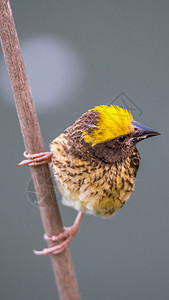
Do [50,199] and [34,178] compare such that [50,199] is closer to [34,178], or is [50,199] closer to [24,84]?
[34,178]

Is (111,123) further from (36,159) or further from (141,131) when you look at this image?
(36,159)

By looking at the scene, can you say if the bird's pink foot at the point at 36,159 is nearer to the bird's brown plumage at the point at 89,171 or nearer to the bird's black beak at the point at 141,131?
the bird's brown plumage at the point at 89,171

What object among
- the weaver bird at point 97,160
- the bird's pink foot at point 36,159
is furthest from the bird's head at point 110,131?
the bird's pink foot at point 36,159

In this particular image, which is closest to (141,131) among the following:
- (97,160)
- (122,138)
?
(122,138)

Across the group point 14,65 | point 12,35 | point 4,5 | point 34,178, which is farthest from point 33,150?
point 4,5

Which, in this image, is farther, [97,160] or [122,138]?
[97,160]

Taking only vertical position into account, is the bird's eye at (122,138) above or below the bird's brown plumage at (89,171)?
above

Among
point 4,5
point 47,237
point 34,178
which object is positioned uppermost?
point 4,5
